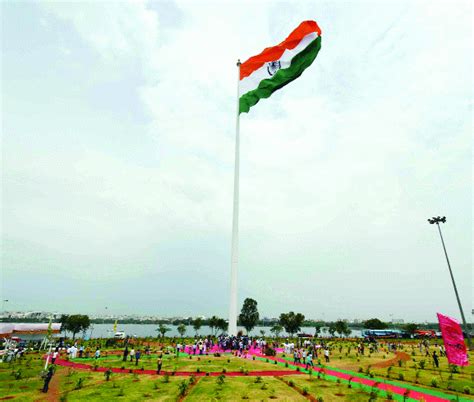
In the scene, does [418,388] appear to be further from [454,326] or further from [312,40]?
[312,40]

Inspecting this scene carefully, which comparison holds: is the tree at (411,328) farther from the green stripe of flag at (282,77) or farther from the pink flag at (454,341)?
the green stripe of flag at (282,77)

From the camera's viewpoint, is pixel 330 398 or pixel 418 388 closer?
pixel 330 398

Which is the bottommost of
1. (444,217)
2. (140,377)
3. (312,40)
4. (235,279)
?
(140,377)

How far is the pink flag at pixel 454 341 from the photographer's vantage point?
17469 millimetres

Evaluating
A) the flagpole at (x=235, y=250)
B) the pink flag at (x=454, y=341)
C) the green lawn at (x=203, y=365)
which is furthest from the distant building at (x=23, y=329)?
the pink flag at (x=454, y=341)

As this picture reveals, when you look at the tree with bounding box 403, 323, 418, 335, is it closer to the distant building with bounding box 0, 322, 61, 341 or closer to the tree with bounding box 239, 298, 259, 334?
the tree with bounding box 239, 298, 259, 334

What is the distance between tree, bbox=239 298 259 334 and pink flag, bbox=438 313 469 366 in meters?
53.9

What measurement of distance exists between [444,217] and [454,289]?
469 inches

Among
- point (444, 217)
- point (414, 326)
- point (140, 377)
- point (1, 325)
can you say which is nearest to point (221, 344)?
point (140, 377)

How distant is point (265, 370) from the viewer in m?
24.4

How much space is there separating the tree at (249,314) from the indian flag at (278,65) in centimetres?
4998

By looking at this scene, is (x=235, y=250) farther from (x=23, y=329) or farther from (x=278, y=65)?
(x=23, y=329)


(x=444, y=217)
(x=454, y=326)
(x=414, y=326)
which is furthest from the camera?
(x=414, y=326)

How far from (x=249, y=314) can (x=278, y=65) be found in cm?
5522
